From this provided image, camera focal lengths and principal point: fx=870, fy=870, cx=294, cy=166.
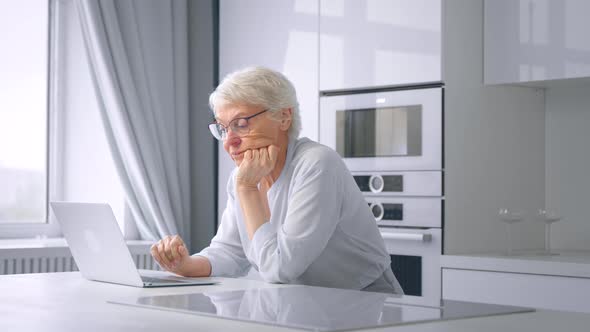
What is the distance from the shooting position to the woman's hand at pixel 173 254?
7.69 feet

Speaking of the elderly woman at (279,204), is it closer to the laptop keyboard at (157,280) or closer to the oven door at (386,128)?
the laptop keyboard at (157,280)

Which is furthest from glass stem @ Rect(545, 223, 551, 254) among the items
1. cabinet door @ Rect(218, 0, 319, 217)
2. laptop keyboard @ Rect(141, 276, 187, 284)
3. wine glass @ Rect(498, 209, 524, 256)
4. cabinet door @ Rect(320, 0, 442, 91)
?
laptop keyboard @ Rect(141, 276, 187, 284)

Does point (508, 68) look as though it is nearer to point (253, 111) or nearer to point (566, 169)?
point (566, 169)

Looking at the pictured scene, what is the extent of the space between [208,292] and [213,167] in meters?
2.40

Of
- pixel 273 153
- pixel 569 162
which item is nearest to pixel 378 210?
pixel 569 162

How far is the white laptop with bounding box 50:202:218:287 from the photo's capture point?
2.12 metres

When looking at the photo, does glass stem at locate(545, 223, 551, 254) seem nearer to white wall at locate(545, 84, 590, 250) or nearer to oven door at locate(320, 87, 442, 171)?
white wall at locate(545, 84, 590, 250)

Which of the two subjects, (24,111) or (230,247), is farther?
(24,111)

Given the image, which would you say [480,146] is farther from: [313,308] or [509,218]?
[313,308]

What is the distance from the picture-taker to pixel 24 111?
3.97m

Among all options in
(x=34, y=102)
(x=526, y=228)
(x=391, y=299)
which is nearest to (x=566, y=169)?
(x=526, y=228)

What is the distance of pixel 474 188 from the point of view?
3.39 metres

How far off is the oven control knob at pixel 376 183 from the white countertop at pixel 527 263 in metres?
0.39

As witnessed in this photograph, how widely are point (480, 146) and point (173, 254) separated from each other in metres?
1.54
